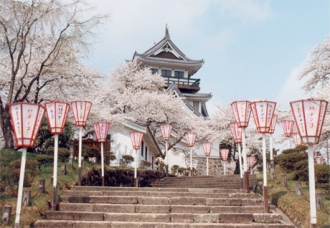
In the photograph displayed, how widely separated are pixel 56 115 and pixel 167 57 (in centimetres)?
3800

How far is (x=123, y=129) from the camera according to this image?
22.9 metres

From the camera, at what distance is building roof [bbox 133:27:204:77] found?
147ft

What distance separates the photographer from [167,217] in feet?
27.3

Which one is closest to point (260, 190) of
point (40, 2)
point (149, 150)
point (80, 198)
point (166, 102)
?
point (80, 198)

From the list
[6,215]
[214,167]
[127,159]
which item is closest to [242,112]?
[6,215]

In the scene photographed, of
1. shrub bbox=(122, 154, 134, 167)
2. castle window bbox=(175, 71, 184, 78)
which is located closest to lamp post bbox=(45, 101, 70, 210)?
shrub bbox=(122, 154, 134, 167)

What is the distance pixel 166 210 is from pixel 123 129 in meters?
14.4

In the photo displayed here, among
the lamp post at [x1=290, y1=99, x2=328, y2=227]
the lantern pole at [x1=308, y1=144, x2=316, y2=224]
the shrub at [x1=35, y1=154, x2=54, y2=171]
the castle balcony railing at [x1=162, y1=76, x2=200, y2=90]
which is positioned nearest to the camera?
the lantern pole at [x1=308, y1=144, x2=316, y2=224]

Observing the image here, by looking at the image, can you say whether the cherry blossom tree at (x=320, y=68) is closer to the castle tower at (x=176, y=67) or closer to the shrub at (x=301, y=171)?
the shrub at (x=301, y=171)

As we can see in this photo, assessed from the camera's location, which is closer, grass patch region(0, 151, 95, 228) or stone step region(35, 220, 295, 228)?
stone step region(35, 220, 295, 228)

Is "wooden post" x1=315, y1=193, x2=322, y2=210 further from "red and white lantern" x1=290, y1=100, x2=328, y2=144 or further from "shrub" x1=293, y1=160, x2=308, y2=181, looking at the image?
"shrub" x1=293, y1=160, x2=308, y2=181

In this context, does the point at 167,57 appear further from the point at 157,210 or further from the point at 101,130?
the point at 157,210

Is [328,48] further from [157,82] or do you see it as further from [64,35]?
[157,82]

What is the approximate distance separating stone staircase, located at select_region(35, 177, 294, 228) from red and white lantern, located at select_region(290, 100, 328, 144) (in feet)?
8.28
